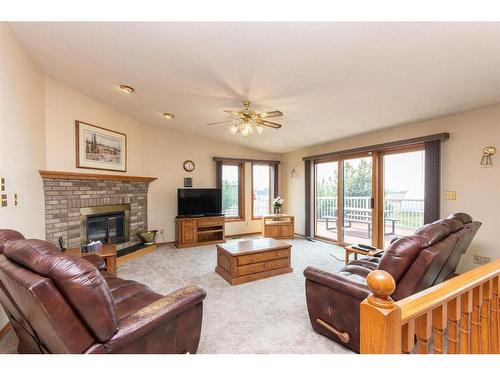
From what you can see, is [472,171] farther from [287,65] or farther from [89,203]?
[89,203]

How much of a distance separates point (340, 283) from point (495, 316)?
2.64 ft

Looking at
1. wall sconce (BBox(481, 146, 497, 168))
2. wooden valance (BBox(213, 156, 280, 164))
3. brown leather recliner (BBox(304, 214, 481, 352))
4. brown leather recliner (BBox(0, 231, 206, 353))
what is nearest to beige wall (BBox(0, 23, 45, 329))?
brown leather recliner (BBox(0, 231, 206, 353))

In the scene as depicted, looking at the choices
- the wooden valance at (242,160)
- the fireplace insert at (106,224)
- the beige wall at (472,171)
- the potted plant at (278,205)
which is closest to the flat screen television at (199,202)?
the wooden valance at (242,160)

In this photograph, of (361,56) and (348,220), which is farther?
(348,220)

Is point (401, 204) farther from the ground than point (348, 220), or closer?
farther from the ground

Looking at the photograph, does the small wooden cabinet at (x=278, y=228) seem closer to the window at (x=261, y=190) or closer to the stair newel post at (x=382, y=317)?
the window at (x=261, y=190)

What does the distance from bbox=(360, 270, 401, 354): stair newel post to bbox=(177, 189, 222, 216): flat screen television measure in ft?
15.1

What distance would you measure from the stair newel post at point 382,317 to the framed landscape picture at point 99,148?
4244 mm

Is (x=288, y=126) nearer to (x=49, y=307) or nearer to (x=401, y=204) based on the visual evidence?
(x=401, y=204)

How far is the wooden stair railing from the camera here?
2.39 feet

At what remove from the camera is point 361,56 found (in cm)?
207
